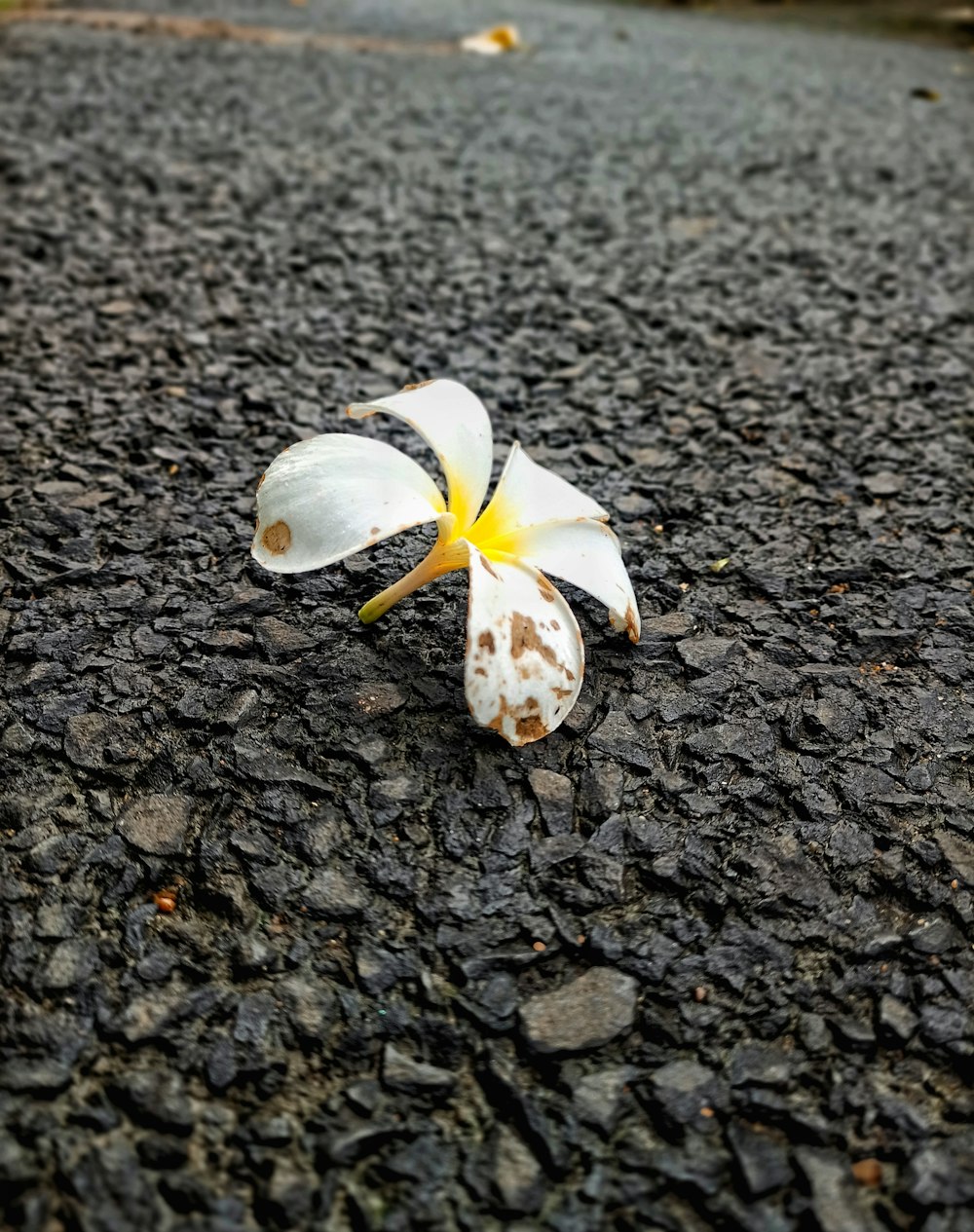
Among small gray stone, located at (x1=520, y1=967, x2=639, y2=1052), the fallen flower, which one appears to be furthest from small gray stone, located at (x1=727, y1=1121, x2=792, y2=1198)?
the fallen flower

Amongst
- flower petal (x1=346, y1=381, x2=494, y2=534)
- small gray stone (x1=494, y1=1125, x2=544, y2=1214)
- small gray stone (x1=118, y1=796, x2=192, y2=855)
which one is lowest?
small gray stone (x1=494, y1=1125, x2=544, y2=1214)

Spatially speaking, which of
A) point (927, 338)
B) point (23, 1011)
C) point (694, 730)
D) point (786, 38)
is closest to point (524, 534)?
point (694, 730)

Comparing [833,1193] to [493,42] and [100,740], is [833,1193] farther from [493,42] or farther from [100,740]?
[493,42]

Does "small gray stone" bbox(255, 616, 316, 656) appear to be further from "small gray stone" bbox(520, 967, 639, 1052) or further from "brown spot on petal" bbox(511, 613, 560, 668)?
"small gray stone" bbox(520, 967, 639, 1052)

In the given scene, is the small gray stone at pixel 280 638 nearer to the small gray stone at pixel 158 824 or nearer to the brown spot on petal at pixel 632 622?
the small gray stone at pixel 158 824

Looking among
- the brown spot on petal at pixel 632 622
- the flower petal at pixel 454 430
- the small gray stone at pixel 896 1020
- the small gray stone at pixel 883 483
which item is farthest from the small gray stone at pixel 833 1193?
the small gray stone at pixel 883 483

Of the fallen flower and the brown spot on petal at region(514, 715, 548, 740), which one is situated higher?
the fallen flower

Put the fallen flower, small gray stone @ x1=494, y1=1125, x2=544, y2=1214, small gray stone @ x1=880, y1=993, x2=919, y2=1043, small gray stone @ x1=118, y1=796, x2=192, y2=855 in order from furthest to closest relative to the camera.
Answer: the fallen flower
small gray stone @ x1=118, y1=796, x2=192, y2=855
small gray stone @ x1=880, y1=993, x2=919, y2=1043
small gray stone @ x1=494, y1=1125, x2=544, y2=1214
